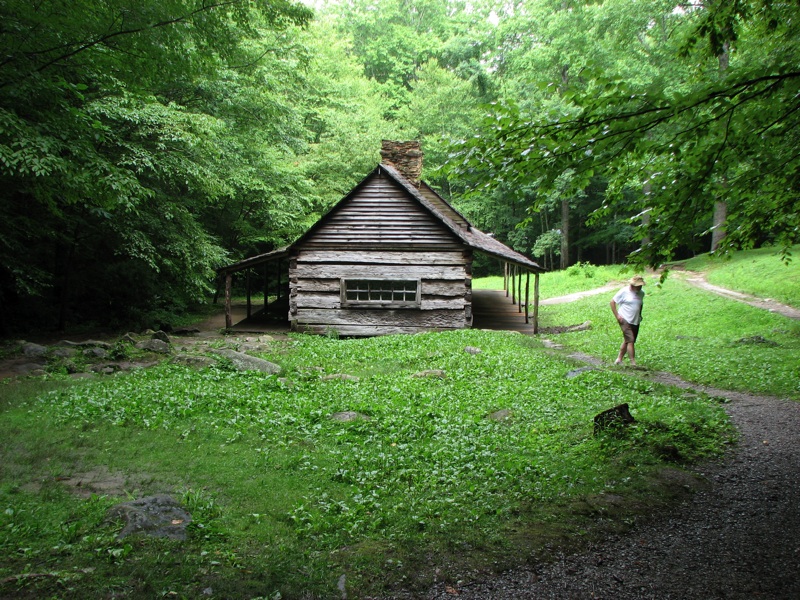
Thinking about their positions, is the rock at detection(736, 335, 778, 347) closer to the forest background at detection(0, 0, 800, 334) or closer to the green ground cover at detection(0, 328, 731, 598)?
the forest background at detection(0, 0, 800, 334)

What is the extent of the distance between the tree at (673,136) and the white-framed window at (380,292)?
13.2m

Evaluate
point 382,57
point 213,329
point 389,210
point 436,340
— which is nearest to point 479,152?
point 436,340

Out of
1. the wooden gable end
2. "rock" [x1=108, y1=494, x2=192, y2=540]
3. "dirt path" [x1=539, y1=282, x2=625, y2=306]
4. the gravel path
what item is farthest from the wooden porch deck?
"rock" [x1=108, y1=494, x2=192, y2=540]

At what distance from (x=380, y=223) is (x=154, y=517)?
15295 millimetres

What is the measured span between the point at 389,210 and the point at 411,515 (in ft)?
49.3

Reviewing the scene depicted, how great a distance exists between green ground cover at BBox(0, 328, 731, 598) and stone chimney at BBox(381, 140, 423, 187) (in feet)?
43.9

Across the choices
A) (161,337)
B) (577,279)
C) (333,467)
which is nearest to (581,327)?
(161,337)

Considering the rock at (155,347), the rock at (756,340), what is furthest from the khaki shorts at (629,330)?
the rock at (155,347)

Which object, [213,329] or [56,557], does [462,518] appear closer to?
[56,557]

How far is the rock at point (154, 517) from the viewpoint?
419cm

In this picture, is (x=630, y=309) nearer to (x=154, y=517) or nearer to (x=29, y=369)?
(x=154, y=517)

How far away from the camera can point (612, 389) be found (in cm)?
933

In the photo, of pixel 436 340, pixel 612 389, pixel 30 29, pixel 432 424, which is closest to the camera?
pixel 432 424

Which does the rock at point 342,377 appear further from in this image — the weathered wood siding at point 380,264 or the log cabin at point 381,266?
the weathered wood siding at point 380,264
